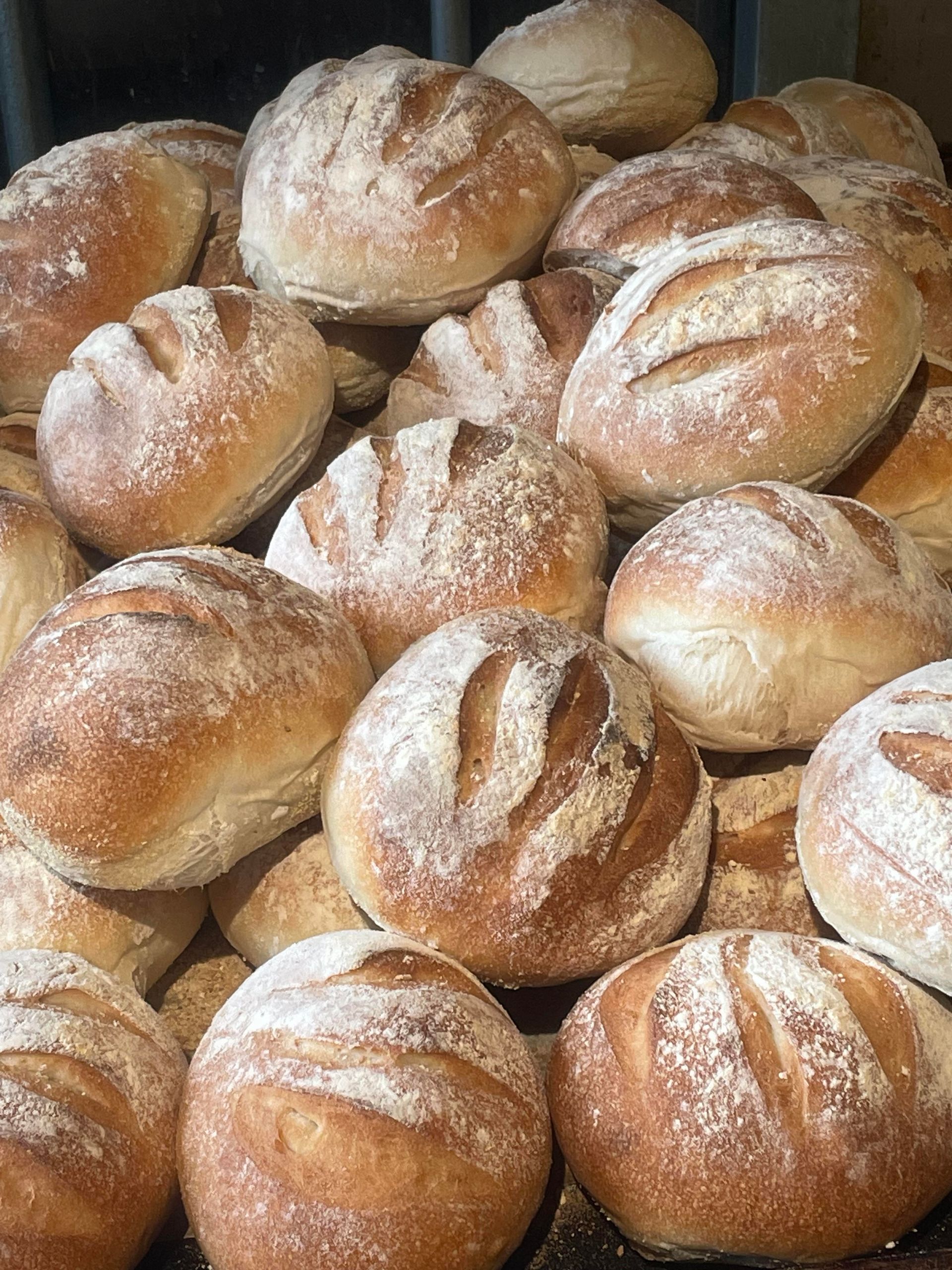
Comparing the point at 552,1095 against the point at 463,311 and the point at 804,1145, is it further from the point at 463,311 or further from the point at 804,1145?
the point at 463,311

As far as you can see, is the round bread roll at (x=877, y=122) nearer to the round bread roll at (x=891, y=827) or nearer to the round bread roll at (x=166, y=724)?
the round bread roll at (x=891, y=827)

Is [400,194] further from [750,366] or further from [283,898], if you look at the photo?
[283,898]

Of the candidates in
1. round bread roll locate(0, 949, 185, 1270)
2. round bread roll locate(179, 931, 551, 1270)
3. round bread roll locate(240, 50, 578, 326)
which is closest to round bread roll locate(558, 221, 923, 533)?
round bread roll locate(240, 50, 578, 326)

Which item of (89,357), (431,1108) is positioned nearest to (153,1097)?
(431,1108)

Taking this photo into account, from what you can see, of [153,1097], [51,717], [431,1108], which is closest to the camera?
[431,1108]

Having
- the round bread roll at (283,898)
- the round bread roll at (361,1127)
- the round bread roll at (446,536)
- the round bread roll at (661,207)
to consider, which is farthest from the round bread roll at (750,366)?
the round bread roll at (361,1127)

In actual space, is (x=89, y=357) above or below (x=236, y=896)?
above
